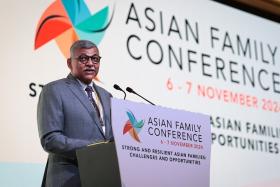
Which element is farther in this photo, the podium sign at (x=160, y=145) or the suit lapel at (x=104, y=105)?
the suit lapel at (x=104, y=105)

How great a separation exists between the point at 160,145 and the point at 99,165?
→ 259 mm

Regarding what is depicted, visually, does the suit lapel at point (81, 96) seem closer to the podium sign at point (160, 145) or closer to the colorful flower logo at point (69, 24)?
the podium sign at point (160, 145)

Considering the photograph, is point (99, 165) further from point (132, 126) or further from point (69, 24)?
point (69, 24)

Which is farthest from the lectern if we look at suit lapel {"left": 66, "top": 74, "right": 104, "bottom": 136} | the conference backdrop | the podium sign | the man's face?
the conference backdrop

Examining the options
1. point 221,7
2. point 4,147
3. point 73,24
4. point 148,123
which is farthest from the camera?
point 221,7

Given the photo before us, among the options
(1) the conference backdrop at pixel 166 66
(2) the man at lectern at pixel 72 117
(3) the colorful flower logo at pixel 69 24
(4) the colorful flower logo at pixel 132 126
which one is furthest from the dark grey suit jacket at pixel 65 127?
(3) the colorful flower logo at pixel 69 24

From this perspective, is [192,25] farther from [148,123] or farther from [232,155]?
[148,123]

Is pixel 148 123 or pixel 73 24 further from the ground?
pixel 73 24

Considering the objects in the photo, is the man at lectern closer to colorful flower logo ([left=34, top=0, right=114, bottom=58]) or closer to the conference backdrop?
the conference backdrop

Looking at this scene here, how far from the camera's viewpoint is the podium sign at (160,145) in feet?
7.24

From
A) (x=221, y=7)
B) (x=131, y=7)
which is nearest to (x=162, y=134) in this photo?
(x=131, y=7)

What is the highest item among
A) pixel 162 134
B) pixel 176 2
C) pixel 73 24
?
pixel 176 2

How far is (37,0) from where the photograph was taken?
11.2ft

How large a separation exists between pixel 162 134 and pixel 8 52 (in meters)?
1.21
